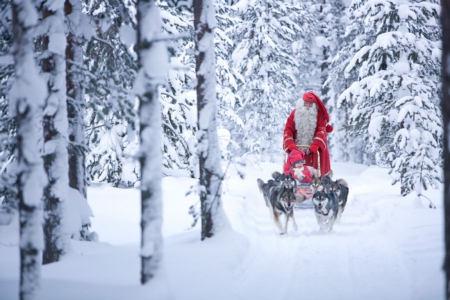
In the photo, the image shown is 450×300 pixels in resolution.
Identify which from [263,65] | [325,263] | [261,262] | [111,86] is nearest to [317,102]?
[325,263]

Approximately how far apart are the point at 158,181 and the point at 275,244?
4.16m

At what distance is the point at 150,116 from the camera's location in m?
4.01

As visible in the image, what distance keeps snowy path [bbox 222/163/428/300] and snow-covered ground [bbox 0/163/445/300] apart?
0.04ft

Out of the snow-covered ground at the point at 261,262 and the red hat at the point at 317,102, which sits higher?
the red hat at the point at 317,102

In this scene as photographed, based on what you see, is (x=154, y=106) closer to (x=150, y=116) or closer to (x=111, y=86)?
(x=150, y=116)

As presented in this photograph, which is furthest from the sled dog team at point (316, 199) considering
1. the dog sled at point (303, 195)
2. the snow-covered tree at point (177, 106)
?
the snow-covered tree at point (177, 106)

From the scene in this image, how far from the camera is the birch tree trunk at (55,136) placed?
5.11m

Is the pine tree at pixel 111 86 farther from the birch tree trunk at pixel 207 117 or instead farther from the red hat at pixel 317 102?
the red hat at pixel 317 102

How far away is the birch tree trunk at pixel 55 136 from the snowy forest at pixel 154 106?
0.06 feet

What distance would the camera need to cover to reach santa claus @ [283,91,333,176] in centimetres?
1159

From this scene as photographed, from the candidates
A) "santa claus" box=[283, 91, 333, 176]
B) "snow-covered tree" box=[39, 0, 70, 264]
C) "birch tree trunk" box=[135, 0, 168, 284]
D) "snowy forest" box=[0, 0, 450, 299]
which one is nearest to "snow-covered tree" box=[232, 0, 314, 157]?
"snowy forest" box=[0, 0, 450, 299]

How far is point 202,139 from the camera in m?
6.47

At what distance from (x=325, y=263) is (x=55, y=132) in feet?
14.2

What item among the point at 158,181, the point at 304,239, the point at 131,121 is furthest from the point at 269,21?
the point at 158,181
